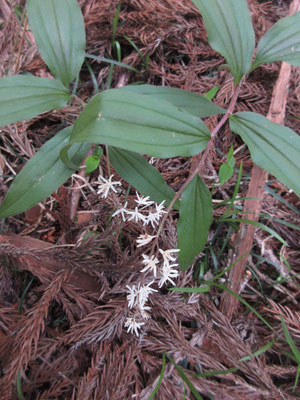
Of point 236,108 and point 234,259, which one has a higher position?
point 236,108

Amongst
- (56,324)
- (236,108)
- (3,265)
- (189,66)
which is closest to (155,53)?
(189,66)

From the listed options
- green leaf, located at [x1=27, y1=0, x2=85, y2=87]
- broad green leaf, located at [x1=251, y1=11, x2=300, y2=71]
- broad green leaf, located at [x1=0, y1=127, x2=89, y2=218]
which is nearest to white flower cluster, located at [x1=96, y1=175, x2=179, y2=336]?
broad green leaf, located at [x1=0, y1=127, x2=89, y2=218]

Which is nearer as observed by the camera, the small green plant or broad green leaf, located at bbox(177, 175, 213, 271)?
the small green plant

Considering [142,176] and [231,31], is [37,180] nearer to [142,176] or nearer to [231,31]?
[142,176]

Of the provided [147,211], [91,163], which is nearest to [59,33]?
[91,163]

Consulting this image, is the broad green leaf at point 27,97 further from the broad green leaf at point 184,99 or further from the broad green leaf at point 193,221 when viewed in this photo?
the broad green leaf at point 193,221

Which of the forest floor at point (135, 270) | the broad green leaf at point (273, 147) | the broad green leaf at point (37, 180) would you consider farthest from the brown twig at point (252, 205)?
the broad green leaf at point (37, 180)

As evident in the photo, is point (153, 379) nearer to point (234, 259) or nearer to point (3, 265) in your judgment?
point (234, 259)

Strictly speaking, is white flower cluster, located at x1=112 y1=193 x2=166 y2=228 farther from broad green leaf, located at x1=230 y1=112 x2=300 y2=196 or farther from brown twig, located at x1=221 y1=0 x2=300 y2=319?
brown twig, located at x1=221 y1=0 x2=300 y2=319

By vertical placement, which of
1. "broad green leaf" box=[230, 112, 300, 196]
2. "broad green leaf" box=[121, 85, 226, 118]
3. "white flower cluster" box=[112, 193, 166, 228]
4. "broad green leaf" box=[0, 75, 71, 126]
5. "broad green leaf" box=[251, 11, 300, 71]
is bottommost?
"white flower cluster" box=[112, 193, 166, 228]
